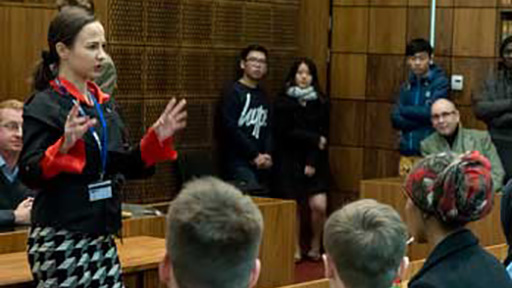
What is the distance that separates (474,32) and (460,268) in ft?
19.4

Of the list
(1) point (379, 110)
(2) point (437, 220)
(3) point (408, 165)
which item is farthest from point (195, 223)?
(1) point (379, 110)

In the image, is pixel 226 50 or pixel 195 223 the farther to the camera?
pixel 226 50

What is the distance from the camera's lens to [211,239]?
204 centimetres

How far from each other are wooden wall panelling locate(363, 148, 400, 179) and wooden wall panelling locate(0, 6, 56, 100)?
3.47 metres

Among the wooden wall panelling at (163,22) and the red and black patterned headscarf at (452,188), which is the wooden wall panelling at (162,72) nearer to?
the wooden wall panelling at (163,22)

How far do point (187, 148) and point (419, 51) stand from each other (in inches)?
73.2

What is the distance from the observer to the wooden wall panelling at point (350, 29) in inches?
363

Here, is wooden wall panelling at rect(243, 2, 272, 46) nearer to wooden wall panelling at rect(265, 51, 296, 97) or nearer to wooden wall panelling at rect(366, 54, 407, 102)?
wooden wall panelling at rect(265, 51, 296, 97)

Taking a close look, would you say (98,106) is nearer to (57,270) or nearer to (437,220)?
(57,270)

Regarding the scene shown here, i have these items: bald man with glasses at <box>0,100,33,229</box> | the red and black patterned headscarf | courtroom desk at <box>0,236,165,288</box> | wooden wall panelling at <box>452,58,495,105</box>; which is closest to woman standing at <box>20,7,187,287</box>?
courtroom desk at <box>0,236,165,288</box>

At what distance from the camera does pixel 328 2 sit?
9.34 meters

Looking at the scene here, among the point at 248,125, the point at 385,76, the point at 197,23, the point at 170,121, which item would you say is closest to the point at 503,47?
the point at 385,76

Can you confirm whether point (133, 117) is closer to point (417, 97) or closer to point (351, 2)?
point (417, 97)

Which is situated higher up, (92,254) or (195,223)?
(195,223)
